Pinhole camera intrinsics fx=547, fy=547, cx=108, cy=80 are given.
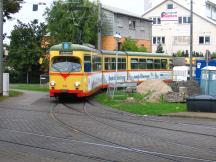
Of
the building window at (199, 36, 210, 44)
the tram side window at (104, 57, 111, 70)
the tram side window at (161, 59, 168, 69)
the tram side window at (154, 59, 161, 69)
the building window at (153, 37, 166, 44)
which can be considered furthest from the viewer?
the building window at (153, 37, 166, 44)

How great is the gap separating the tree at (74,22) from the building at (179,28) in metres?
22.3

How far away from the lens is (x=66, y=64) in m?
28.0

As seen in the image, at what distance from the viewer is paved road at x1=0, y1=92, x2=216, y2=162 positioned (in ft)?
39.1

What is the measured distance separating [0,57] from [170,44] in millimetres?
61126

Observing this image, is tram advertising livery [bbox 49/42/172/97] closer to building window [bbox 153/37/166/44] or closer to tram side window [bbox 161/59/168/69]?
tram side window [bbox 161/59/168/69]

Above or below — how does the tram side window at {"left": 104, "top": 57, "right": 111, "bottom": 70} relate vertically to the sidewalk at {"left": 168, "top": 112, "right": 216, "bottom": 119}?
above

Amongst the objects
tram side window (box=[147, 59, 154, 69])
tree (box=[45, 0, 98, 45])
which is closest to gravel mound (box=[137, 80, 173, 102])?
tram side window (box=[147, 59, 154, 69])

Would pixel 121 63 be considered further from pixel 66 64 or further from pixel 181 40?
pixel 181 40

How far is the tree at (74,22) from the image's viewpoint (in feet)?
202

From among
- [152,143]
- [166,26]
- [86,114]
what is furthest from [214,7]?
[152,143]

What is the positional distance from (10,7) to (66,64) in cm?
1417

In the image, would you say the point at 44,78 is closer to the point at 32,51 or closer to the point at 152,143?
the point at 32,51

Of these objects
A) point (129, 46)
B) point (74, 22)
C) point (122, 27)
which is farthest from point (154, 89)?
point (122, 27)

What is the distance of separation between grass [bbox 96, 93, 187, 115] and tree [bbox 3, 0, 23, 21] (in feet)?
45.7
